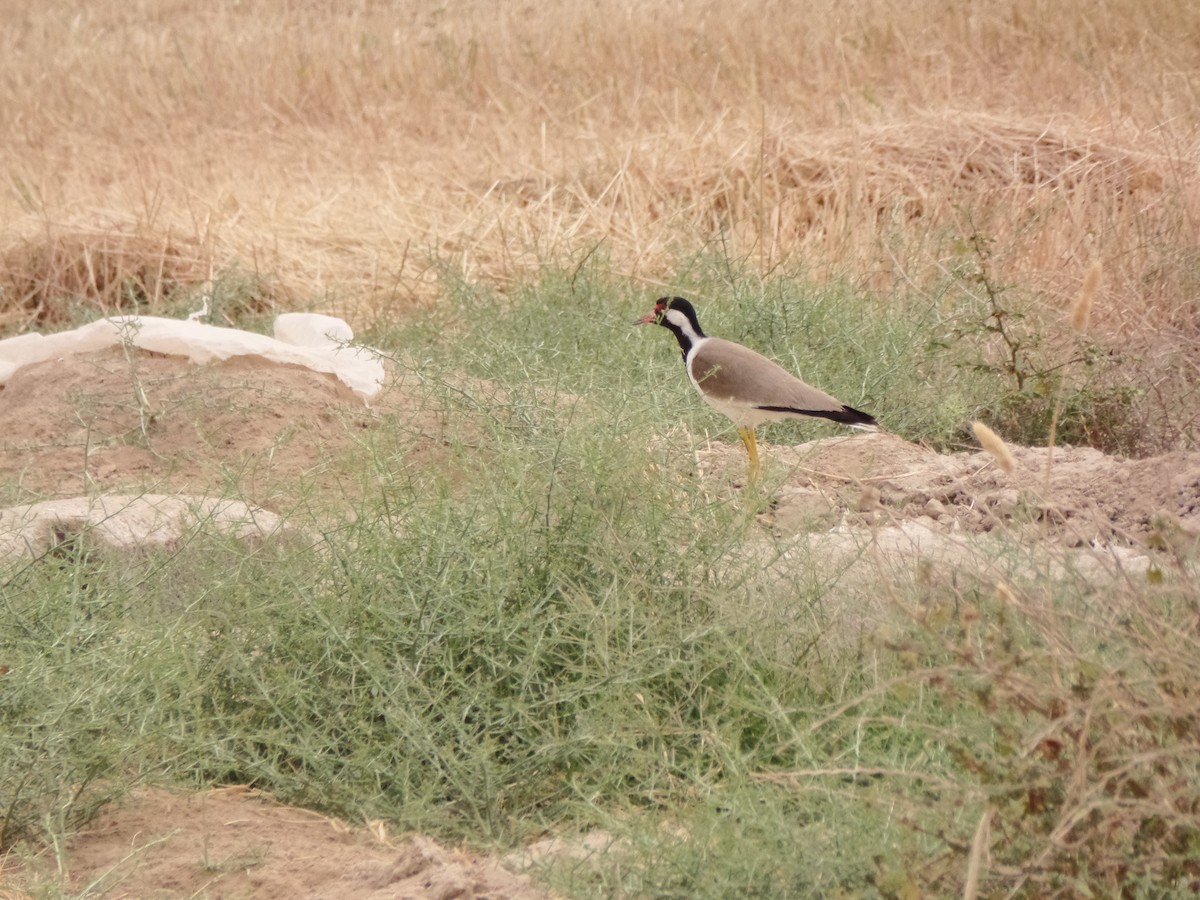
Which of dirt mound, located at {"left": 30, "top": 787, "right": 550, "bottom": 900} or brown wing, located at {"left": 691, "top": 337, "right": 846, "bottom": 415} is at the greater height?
brown wing, located at {"left": 691, "top": 337, "right": 846, "bottom": 415}

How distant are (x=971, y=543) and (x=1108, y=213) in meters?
4.13

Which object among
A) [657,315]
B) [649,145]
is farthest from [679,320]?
[649,145]

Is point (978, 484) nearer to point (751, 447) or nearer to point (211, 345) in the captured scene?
point (751, 447)

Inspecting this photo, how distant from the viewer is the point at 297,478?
4.27 metres

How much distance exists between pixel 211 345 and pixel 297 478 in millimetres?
1311

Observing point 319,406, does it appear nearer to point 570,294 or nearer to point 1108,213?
point 570,294

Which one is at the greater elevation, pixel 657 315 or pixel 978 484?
pixel 657 315

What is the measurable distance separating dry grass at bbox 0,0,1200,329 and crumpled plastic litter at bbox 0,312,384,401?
3.69 feet

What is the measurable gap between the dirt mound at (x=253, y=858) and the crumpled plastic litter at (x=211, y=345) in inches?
95.9

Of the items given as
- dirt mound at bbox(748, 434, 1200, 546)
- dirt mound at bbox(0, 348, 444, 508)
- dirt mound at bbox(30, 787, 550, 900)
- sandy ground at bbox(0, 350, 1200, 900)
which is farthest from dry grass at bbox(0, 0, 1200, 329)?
dirt mound at bbox(30, 787, 550, 900)

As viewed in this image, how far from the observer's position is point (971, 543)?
3.20 meters

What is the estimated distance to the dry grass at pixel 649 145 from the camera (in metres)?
6.85

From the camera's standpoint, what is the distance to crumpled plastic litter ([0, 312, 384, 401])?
5371 millimetres

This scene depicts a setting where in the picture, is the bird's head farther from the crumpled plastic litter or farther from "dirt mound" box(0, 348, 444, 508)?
the crumpled plastic litter
